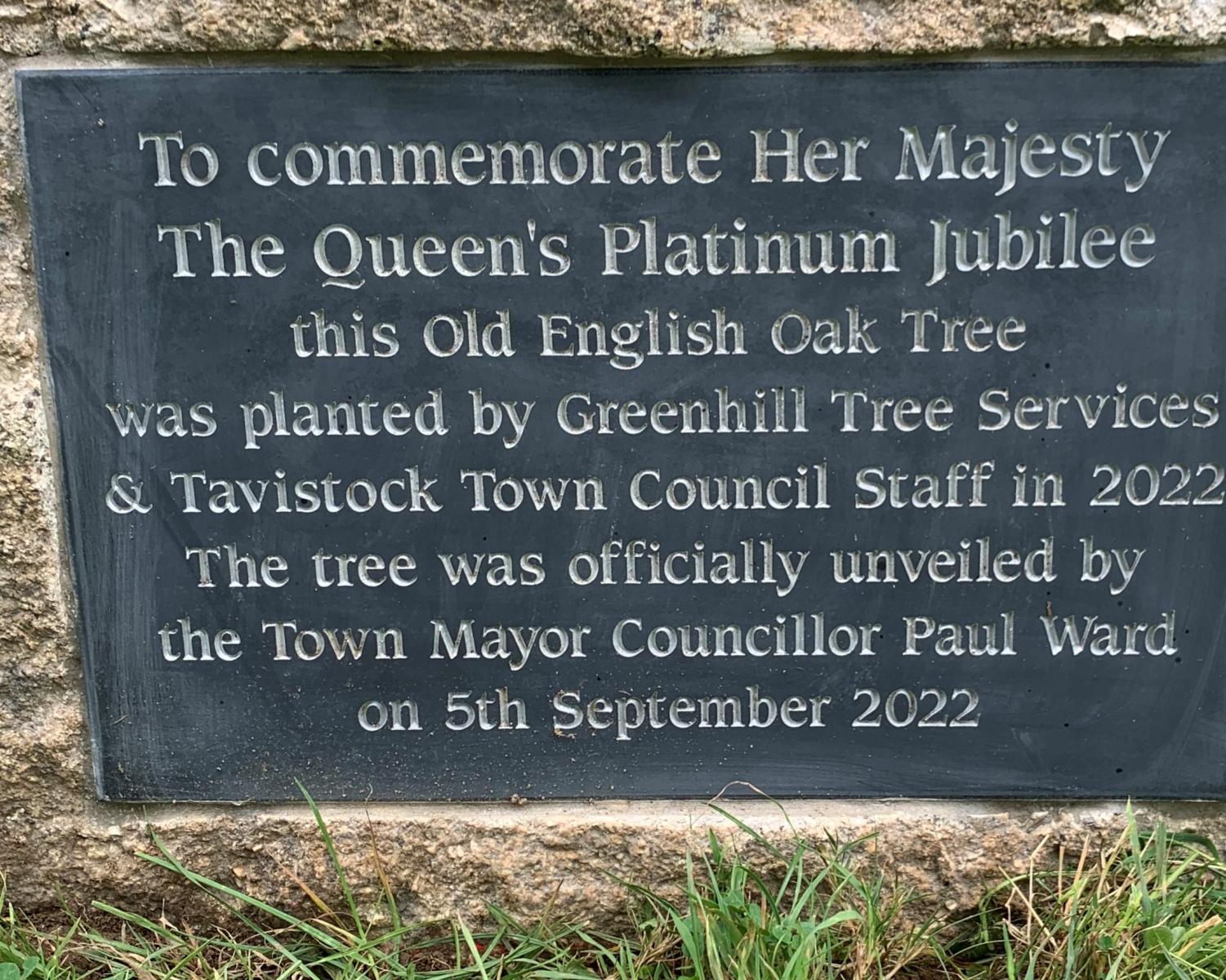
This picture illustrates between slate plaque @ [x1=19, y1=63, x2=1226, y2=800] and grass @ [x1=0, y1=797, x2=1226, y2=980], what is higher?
slate plaque @ [x1=19, y1=63, x2=1226, y2=800]

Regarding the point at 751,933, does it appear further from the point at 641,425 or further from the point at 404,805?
the point at 641,425

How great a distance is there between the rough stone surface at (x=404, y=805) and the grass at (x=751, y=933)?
4 cm

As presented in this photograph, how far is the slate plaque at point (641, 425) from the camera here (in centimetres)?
181

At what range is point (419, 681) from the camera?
2.03 metres

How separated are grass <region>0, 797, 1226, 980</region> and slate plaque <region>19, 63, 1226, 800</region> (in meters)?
0.14

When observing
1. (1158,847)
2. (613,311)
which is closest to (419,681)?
(613,311)

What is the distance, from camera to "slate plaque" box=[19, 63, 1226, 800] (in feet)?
5.93

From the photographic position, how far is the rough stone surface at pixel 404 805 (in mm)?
1754

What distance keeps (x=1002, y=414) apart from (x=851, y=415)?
0.80ft

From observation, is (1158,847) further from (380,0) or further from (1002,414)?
(380,0)

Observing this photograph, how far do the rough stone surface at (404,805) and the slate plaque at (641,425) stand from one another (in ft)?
0.16

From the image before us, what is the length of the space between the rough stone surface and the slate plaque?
47 millimetres

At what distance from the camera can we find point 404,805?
209 centimetres

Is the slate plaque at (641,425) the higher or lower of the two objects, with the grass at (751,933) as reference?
higher
